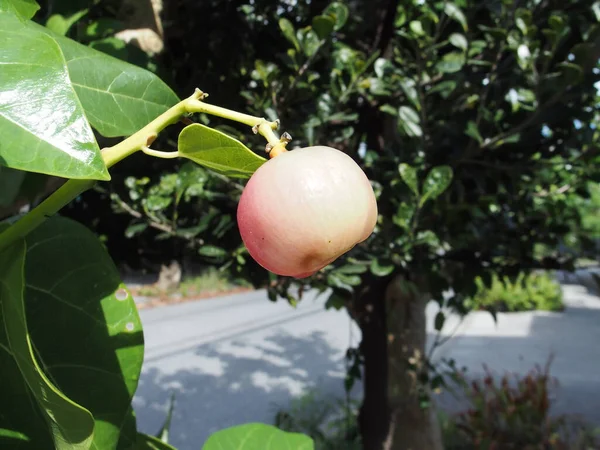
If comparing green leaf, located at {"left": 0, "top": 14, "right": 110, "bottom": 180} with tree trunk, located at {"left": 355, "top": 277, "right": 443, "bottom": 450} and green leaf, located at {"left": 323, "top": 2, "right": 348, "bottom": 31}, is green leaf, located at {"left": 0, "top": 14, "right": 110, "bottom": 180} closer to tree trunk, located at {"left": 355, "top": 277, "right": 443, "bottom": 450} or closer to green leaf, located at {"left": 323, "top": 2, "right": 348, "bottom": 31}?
green leaf, located at {"left": 323, "top": 2, "right": 348, "bottom": 31}

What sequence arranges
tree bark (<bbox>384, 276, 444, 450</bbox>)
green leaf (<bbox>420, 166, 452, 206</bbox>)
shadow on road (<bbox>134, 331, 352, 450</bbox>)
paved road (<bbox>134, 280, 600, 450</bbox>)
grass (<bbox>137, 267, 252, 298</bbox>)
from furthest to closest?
grass (<bbox>137, 267, 252, 298</bbox>) < paved road (<bbox>134, 280, 600, 450</bbox>) < shadow on road (<bbox>134, 331, 352, 450</bbox>) < tree bark (<bbox>384, 276, 444, 450</bbox>) < green leaf (<bbox>420, 166, 452, 206</bbox>)

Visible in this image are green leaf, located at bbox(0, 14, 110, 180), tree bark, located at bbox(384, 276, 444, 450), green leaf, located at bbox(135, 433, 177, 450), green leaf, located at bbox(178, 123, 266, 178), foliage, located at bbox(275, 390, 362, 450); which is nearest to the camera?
green leaf, located at bbox(0, 14, 110, 180)

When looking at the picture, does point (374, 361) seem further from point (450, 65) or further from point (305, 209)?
point (305, 209)

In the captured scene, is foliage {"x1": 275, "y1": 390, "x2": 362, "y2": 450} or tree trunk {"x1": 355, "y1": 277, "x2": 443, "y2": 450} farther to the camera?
foliage {"x1": 275, "y1": 390, "x2": 362, "y2": 450}

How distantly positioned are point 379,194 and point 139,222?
64 centimetres

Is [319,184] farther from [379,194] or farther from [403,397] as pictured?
[403,397]

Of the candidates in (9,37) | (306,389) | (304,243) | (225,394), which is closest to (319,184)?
(304,243)

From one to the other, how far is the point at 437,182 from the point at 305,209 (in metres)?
0.94

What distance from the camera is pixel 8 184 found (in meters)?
0.79

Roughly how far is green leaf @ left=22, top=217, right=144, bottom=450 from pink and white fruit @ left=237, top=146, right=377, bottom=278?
235 millimetres

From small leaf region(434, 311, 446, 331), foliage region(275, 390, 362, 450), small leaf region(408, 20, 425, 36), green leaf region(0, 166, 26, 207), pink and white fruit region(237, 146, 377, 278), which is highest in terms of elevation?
small leaf region(408, 20, 425, 36)

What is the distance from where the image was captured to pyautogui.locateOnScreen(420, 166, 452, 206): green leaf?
1266mm

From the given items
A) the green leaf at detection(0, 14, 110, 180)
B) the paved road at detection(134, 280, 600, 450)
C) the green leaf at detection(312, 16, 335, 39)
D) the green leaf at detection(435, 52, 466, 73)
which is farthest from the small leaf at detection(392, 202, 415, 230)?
the paved road at detection(134, 280, 600, 450)

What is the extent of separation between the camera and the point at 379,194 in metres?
1.46
